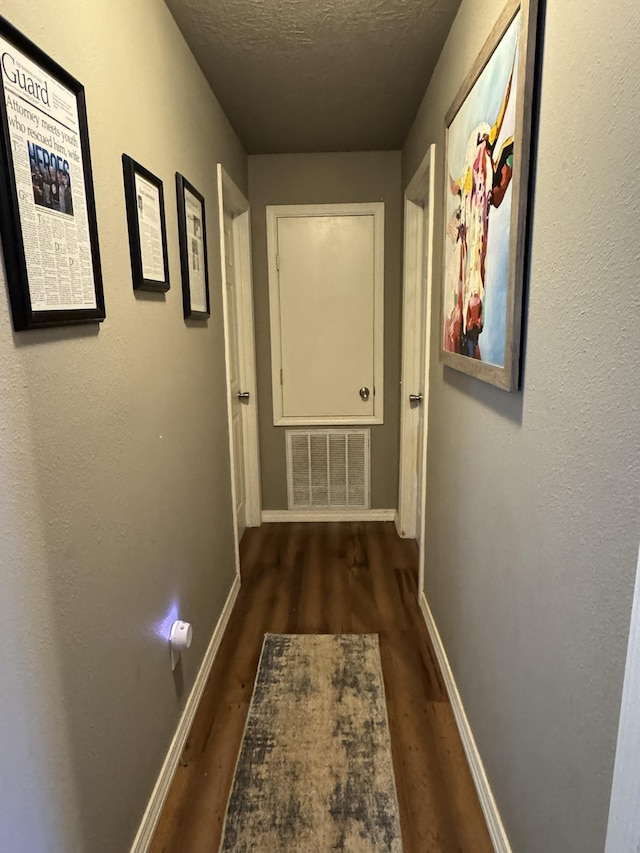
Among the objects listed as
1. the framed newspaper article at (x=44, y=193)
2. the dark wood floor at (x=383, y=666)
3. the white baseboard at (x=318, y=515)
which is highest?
the framed newspaper article at (x=44, y=193)

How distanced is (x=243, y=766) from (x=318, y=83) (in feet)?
8.84

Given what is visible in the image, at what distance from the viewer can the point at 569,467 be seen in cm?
94

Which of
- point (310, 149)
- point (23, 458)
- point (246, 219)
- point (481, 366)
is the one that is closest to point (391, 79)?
point (310, 149)

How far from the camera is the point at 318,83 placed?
7.38ft

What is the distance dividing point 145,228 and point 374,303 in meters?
2.08

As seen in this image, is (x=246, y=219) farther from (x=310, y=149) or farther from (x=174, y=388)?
(x=174, y=388)

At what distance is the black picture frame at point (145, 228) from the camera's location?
1.36m

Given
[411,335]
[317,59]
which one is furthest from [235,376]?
[317,59]

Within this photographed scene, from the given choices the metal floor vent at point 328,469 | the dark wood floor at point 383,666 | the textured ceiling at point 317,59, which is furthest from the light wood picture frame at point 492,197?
the metal floor vent at point 328,469

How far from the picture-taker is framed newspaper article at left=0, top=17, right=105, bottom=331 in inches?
34.2

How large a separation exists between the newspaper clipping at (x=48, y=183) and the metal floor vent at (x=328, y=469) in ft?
8.24

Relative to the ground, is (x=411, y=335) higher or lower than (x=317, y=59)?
lower

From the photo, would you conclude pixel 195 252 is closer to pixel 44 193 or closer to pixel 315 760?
pixel 44 193

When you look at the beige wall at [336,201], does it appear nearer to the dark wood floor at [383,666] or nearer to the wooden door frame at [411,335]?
the wooden door frame at [411,335]
